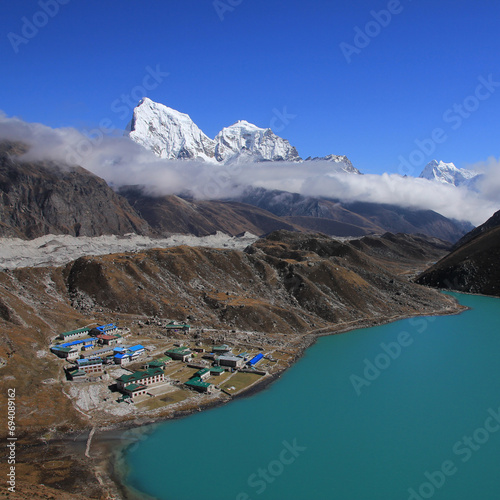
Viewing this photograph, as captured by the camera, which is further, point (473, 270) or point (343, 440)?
point (473, 270)

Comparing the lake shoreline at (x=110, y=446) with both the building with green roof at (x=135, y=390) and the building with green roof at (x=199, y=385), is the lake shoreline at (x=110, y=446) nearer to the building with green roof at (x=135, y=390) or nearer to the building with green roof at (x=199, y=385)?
the building with green roof at (x=199, y=385)

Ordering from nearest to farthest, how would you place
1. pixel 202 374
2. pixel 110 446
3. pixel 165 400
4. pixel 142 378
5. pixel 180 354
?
pixel 110 446
pixel 165 400
pixel 142 378
pixel 202 374
pixel 180 354

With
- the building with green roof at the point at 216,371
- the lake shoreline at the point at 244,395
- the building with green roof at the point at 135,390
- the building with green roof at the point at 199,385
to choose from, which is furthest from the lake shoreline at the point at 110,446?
the building with green roof at the point at 216,371

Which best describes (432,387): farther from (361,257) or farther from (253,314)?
(361,257)

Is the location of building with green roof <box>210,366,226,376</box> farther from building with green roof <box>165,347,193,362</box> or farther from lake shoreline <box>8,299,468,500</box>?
lake shoreline <box>8,299,468,500</box>

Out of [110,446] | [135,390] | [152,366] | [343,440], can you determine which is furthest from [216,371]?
[343,440]

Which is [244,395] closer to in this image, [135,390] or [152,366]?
[135,390]

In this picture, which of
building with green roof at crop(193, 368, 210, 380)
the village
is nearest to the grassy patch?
the village

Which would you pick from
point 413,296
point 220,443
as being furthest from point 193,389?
point 413,296
